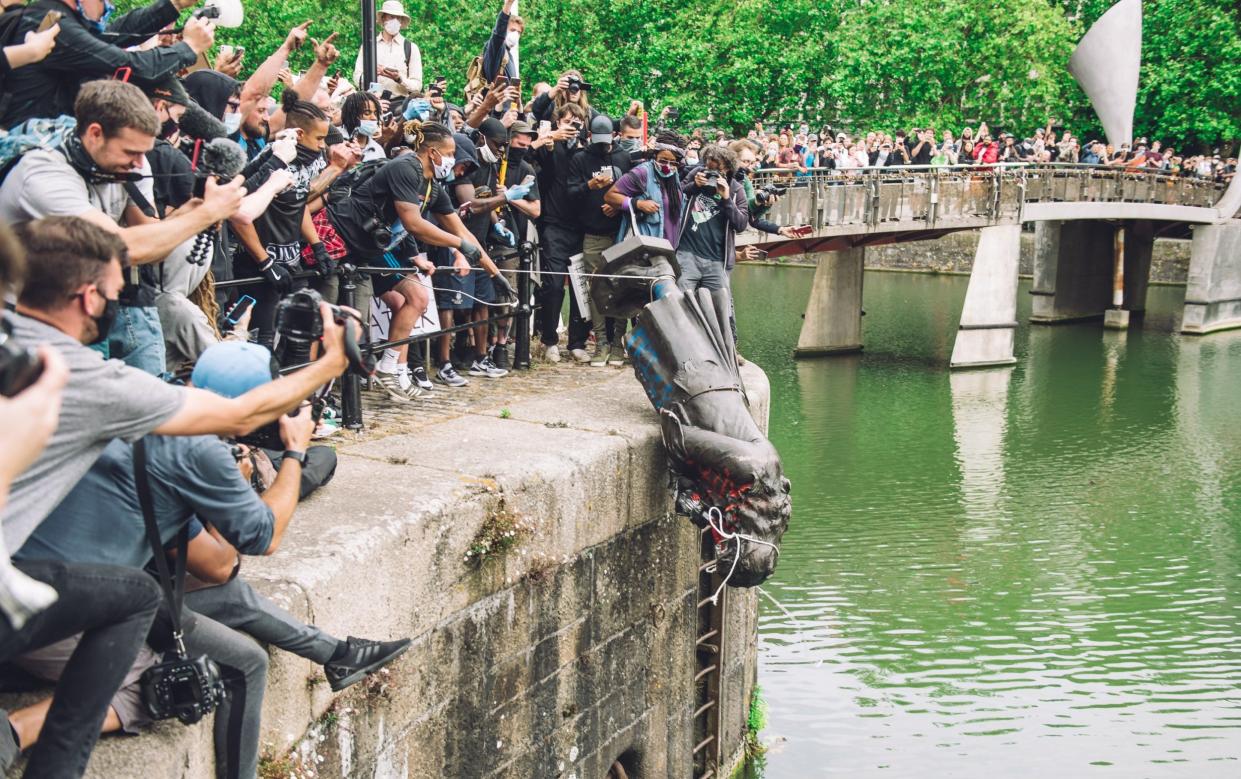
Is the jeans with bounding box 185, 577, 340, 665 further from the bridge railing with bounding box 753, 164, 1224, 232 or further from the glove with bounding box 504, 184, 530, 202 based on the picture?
the bridge railing with bounding box 753, 164, 1224, 232

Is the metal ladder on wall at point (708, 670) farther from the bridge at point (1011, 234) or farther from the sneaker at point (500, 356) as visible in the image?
the bridge at point (1011, 234)

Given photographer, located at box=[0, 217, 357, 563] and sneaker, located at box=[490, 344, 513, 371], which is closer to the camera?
photographer, located at box=[0, 217, 357, 563]

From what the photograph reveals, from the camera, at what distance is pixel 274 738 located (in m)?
4.34

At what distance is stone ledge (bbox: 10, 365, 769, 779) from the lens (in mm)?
4383

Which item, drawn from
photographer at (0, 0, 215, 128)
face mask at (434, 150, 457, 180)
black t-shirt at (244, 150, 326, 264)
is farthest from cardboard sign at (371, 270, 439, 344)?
photographer at (0, 0, 215, 128)

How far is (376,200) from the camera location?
7.34 meters

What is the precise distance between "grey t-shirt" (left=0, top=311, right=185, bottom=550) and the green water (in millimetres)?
6658

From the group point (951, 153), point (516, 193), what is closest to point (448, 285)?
point (516, 193)

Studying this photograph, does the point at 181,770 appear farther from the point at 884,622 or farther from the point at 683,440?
the point at 884,622

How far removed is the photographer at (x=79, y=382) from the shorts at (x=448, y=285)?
4.85m

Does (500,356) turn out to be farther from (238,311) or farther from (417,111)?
(238,311)

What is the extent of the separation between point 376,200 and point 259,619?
3713 millimetres

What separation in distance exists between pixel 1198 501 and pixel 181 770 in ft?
47.8

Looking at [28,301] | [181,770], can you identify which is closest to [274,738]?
[181,770]
